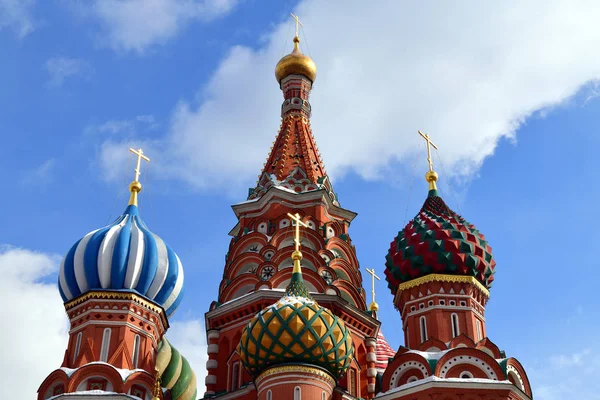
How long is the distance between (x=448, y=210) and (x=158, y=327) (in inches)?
231

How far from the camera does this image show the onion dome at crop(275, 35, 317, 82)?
23266 millimetres

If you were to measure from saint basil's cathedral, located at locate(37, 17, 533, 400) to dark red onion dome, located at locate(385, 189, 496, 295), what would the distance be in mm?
25

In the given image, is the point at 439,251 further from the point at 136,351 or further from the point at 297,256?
the point at 136,351

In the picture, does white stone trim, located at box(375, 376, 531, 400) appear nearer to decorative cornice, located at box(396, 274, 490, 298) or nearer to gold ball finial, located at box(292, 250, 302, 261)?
decorative cornice, located at box(396, 274, 490, 298)

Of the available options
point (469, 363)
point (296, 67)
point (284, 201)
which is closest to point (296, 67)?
point (296, 67)

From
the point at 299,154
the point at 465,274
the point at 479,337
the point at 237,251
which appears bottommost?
the point at 479,337

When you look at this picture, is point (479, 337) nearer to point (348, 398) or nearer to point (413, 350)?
point (413, 350)

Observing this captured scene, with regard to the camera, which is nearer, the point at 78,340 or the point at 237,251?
the point at 78,340

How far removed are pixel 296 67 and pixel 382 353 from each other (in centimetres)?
686

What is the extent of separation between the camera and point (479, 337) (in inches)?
685

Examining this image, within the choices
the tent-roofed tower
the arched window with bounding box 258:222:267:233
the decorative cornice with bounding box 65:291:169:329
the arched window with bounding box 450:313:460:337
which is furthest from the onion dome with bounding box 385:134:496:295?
the decorative cornice with bounding box 65:291:169:329

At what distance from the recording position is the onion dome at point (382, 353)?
21750 millimetres

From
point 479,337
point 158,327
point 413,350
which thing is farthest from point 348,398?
point 158,327

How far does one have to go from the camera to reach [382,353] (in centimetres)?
2238
